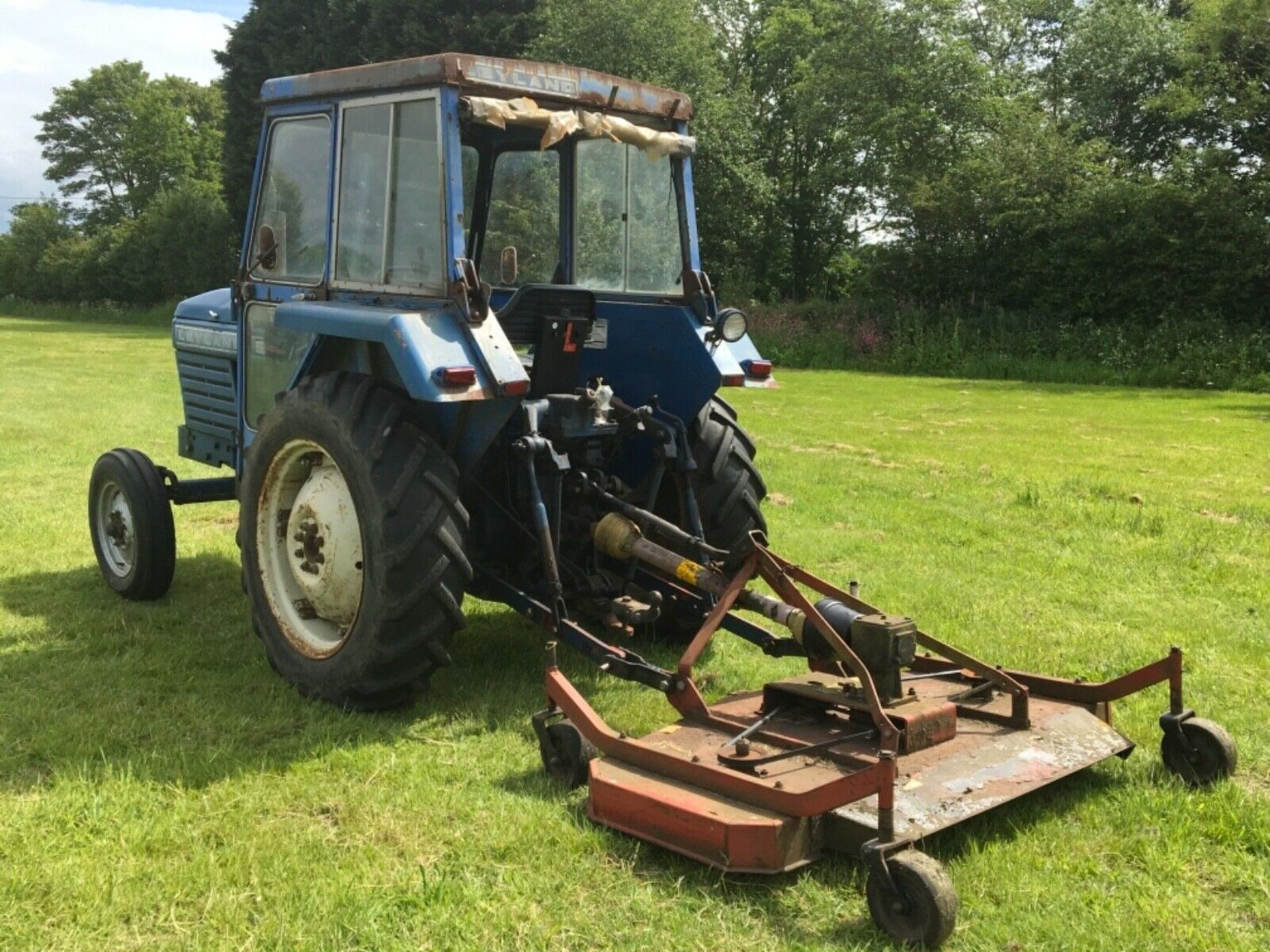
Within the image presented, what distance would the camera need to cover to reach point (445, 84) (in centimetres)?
458

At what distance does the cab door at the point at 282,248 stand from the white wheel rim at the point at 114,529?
3.67ft

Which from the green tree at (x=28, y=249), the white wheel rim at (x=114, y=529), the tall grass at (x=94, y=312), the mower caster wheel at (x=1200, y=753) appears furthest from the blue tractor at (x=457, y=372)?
the green tree at (x=28, y=249)

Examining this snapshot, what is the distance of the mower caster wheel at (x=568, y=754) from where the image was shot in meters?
4.00

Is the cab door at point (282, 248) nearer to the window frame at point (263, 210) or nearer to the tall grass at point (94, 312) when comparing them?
the window frame at point (263, 210)

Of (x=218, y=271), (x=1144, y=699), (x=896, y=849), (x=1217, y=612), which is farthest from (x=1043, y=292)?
(x=218, y=271)

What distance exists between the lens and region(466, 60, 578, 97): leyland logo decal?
464cm

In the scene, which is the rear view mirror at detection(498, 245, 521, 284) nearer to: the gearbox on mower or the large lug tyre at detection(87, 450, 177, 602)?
the gearbox on mower

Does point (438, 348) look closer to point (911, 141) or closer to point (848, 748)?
point (848, 748)

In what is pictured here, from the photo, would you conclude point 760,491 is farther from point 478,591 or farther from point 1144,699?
point 1144,699

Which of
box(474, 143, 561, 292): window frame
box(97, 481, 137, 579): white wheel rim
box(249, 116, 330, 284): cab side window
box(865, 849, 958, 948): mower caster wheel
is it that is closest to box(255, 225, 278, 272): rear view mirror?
box(249, 116, 330, 284): cab side window

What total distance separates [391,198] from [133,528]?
247 cm

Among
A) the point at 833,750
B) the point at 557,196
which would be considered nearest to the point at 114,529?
the point at 557,196

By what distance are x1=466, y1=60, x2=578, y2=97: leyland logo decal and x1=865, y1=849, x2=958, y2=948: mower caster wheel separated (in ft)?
10.4

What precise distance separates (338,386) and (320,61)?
3033 centimetres
